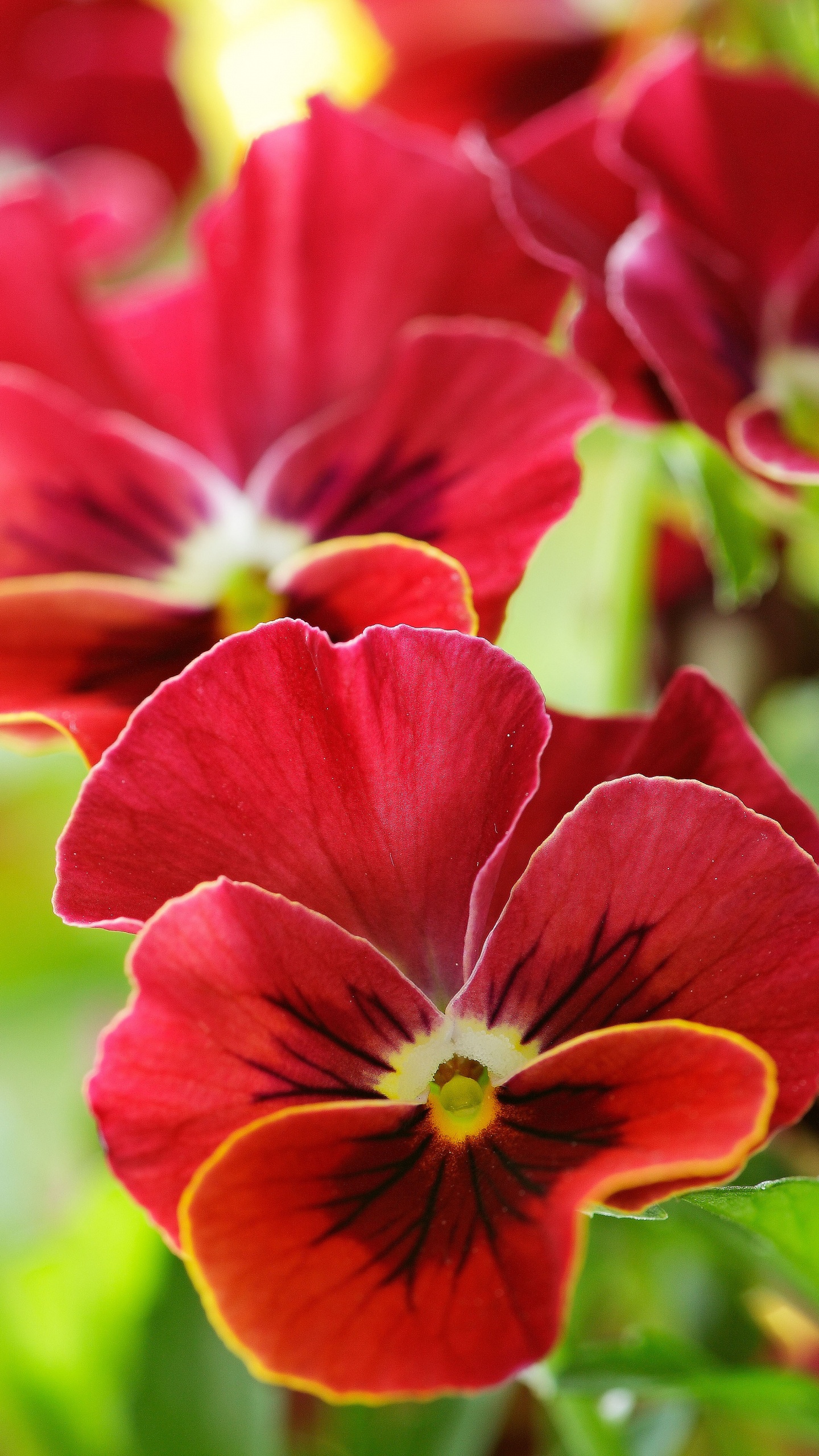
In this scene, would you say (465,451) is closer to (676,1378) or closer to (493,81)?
(676,1378)

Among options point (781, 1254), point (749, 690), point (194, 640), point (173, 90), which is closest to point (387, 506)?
point (194, 640)

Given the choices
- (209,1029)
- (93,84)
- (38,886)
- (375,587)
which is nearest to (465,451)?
(375,587)

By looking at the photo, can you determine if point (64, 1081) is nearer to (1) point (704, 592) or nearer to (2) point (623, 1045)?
(1) point (704, 592)

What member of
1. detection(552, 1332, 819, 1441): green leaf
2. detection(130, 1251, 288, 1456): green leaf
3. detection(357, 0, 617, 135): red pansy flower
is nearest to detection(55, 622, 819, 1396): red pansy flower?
detection(552, 1332, 819, 1441): green leaf

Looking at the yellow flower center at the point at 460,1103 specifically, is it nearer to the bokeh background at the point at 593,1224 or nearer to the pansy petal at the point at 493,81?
the bokeh background at the point at 593,1224

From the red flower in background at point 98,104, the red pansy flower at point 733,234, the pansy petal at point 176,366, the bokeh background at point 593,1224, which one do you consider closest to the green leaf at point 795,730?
the bokeh background at point 593,1224

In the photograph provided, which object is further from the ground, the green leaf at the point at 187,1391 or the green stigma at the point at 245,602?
the green stigma at the point at 245,602
